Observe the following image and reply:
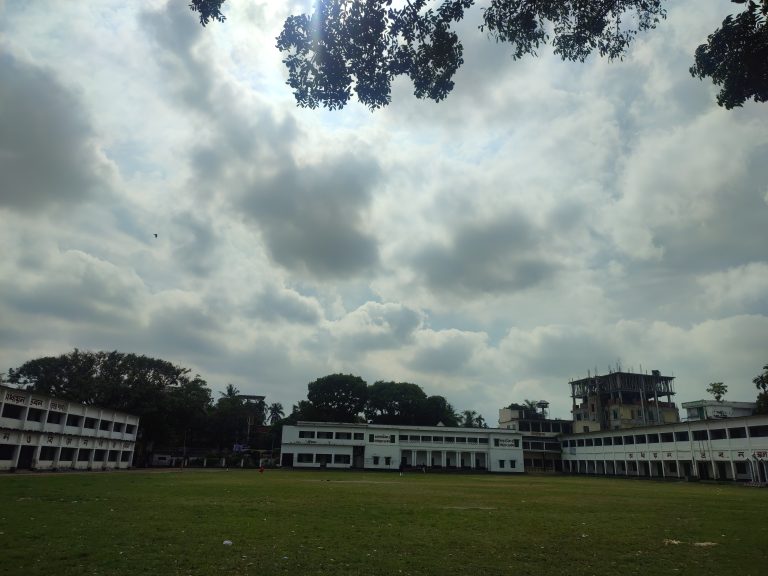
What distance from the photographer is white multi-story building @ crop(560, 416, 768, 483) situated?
55.6 metres

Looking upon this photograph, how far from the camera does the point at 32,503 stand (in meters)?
18.7

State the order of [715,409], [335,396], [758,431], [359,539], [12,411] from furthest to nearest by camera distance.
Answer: [335,396], [715,409], [758,431], [12,411], [359,539]

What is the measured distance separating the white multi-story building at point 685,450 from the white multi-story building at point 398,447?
45.3 ft

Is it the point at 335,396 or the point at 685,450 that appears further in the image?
the point at 335,396

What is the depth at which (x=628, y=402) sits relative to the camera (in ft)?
326

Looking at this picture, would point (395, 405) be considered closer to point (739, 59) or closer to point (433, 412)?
point (433, 412)

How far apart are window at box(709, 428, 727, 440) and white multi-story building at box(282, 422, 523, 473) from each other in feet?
121

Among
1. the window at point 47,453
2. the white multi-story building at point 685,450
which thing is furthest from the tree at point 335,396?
the window at point 47,453

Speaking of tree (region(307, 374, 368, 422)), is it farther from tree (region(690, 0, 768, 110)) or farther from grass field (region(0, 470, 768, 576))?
tree (region(690, 0, 768, 110))

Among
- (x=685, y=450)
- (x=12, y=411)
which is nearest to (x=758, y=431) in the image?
(x=685, y=450)

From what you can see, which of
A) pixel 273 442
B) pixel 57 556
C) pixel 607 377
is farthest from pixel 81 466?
pixel 607 377

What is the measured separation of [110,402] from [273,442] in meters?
35.3

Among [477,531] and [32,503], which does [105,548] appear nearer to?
[477,531]

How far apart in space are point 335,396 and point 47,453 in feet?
184
